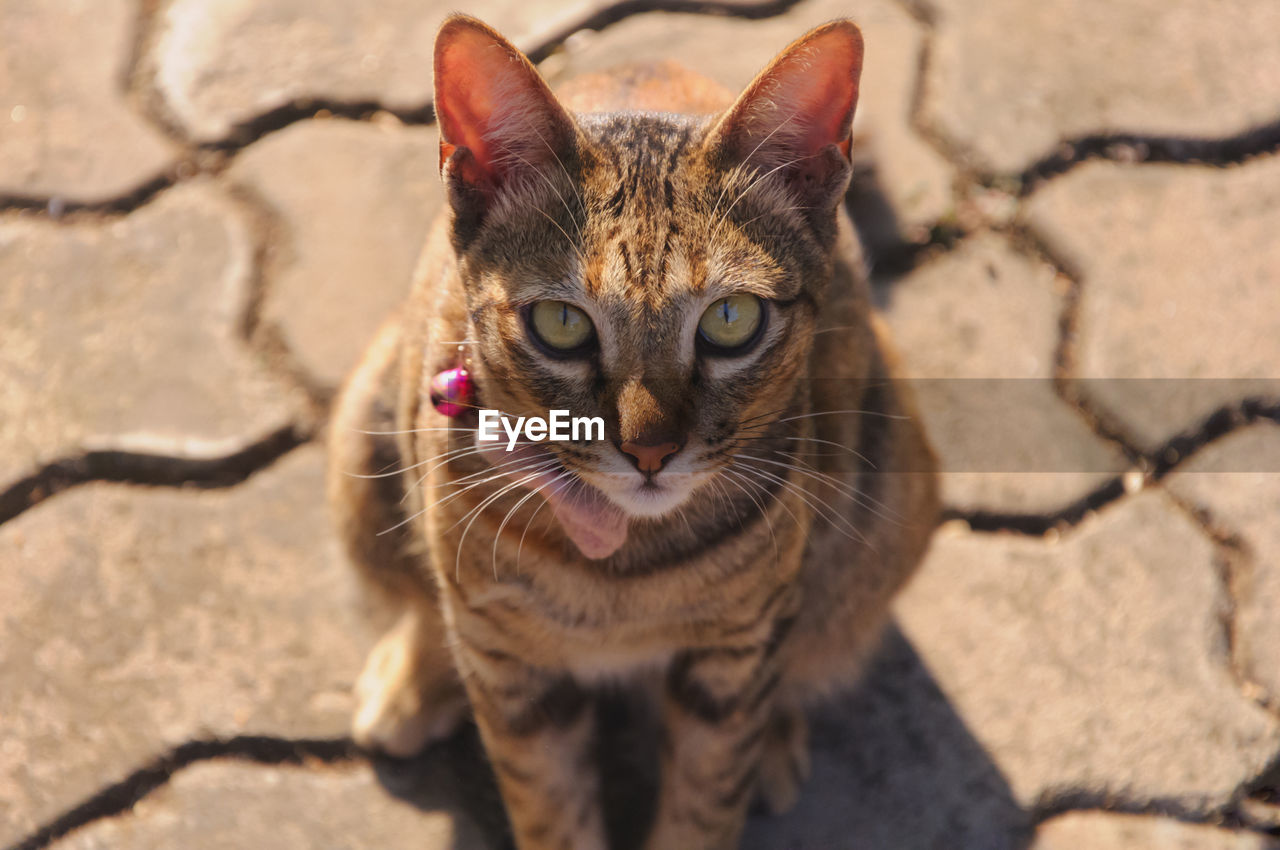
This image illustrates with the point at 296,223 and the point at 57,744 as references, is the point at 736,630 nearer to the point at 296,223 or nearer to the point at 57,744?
the point at 57,744

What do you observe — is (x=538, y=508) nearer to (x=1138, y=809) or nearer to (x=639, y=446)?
(x=639, y=446)

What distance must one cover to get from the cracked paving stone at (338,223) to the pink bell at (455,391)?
95 centimetres

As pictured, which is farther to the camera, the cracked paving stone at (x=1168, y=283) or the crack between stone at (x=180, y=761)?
the cracked paving stone at (x=1168, y=283)

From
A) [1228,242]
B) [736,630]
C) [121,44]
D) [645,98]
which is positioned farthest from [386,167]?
[1228,242]

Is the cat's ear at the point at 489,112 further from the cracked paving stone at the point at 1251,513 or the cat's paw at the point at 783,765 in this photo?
the cracked paving stone at the point at 1251,513

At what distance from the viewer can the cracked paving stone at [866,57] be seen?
106 inches

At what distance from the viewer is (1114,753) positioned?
6.77ft

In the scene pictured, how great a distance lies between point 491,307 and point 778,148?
0.43 metres

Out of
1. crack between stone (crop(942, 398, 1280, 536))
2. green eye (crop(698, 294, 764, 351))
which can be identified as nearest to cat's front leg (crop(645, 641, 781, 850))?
green eye (crop(698, 294, 764, 351))

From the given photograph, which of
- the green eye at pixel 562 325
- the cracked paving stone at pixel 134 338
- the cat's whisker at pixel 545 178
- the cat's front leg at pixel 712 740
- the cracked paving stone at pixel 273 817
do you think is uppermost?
the cat's whisker at pixel 545 178

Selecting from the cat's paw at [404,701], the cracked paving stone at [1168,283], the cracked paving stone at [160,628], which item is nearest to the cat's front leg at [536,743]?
the cat's paw at [404,701]

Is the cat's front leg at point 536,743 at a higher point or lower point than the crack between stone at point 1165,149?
lower

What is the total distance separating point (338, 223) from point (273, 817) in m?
1.37

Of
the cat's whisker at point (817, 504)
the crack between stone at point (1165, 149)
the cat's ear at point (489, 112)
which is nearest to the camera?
the cat's ear at point (489, 112)
